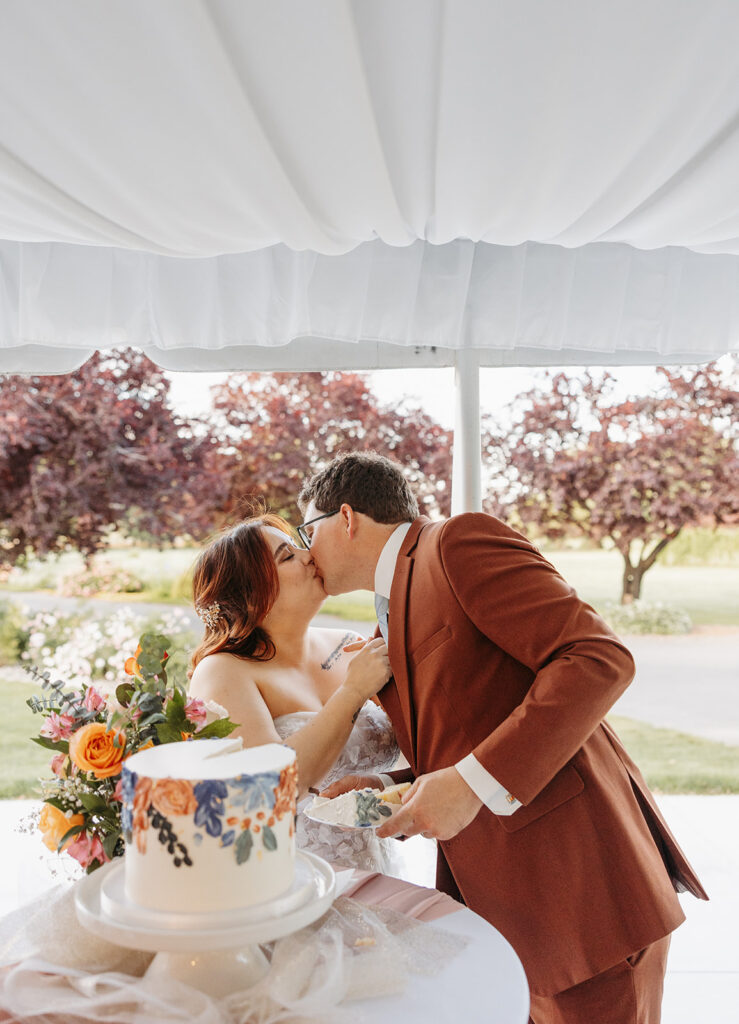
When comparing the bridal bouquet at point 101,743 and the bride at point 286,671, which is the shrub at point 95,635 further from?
the bridal bouquet at point 101,743

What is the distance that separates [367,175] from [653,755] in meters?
5.10

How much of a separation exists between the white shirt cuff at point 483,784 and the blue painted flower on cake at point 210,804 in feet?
2.29

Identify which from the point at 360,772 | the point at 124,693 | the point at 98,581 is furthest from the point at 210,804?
the point at 98,581

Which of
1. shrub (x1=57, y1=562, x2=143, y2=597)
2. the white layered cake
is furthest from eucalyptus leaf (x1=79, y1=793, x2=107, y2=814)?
shrub (x1=57, y1=562, x2=143, y2=597)

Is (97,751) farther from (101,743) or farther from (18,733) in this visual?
(18,733)

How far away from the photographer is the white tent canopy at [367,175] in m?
1.17

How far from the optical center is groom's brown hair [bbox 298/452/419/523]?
200 cm

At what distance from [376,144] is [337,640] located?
56.4 inches

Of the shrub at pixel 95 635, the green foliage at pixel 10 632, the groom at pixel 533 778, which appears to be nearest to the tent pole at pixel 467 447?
the groom at pixel 533 778

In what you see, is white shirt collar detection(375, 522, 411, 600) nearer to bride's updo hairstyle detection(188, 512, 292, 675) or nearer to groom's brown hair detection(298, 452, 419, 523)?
groom's brown hair detection(298, 452, 419, 523)

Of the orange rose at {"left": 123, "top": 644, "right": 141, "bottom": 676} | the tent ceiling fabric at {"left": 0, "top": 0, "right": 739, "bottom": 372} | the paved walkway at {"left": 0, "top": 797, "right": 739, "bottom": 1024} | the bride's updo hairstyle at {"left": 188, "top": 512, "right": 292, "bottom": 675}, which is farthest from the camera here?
the paved walkway at {"left": 0, "top": 797, "right": 739, "bottom": 1024}

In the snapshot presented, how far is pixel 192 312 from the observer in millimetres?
2221

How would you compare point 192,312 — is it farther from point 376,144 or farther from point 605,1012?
point 605,1012

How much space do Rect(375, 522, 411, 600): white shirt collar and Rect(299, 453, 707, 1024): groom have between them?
8cm
